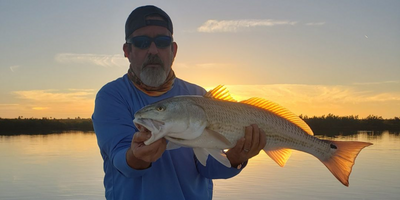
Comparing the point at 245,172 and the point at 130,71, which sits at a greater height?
the point at 130,71

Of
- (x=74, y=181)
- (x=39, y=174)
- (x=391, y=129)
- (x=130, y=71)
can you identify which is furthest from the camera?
(x=391, y=129)

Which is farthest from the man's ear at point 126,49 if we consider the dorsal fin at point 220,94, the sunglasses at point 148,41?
the dorsal fin at point 220,94

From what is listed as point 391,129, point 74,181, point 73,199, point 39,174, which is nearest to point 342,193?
point 73,199

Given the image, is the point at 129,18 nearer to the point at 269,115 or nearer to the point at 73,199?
the point at 269,115

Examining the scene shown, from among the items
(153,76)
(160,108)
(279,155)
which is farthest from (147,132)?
(279,155)

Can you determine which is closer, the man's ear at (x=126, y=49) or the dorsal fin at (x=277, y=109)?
the dorsal fin at (x=277, y=109)

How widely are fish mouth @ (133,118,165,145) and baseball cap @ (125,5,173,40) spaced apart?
1.54 metres

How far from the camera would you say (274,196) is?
50.5 feet

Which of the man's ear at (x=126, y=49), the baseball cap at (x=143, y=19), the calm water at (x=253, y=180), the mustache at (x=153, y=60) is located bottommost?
the calm water at (x=253, y=180)

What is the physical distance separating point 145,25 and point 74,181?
16405 mm

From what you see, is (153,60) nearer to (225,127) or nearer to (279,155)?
(225,127)

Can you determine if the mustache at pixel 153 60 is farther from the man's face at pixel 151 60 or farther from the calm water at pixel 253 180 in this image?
the calm water at pixel 253 180

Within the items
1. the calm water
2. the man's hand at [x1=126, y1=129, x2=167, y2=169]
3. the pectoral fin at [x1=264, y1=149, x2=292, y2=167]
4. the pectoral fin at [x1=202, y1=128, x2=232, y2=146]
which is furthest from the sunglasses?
the calm water

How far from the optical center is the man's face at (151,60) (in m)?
4.26
